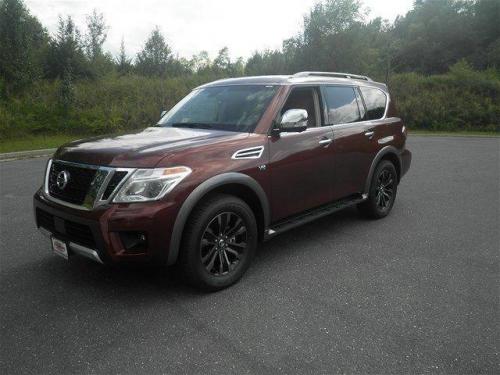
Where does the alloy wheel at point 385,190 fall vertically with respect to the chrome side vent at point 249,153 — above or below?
below

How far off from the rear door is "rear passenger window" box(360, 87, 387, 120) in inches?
5.5

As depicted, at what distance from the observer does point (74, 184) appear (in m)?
3.08

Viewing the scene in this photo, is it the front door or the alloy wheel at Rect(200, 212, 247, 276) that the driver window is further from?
the alloy wheel at Rect(200, 212, 247, 276)

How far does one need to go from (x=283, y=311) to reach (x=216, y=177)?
1141mm

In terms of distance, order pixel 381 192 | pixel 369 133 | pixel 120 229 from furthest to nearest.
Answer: pixel 381 192 < pixel 369 133 < pixel 120 229

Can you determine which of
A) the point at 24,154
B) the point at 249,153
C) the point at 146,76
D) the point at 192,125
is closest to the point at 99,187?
the point at 249,153

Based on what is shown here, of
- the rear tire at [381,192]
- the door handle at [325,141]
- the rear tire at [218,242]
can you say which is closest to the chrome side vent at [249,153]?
the rear tire at [218,242]

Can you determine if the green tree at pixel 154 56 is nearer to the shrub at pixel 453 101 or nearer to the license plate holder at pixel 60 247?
the shrub at pixel 453 101

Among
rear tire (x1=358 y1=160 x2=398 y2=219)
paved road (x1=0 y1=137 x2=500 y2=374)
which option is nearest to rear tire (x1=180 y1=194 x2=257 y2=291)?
paved road (x1=0 y1=137 x2=500 y2=374)

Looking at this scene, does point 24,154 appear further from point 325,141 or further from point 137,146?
point 325,141

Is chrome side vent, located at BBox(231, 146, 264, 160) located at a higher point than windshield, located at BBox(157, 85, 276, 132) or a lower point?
lower

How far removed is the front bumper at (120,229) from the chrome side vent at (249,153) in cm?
74

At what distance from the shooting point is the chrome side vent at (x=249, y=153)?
3.35 metres

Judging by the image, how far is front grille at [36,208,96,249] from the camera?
2.93m
